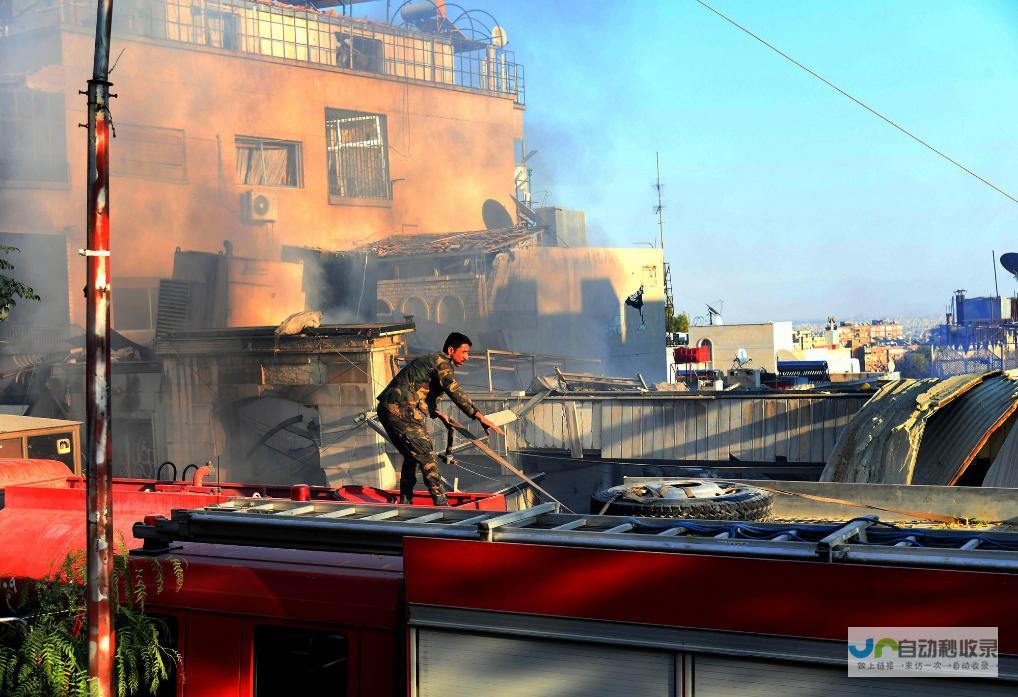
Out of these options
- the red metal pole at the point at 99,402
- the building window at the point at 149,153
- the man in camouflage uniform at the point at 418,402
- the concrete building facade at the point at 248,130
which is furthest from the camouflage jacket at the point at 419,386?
the building window at the point at 149,153

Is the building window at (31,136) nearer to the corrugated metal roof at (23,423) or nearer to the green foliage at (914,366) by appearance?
the corrugated metal roof at (23,423)

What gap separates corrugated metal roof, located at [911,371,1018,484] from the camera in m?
12.0

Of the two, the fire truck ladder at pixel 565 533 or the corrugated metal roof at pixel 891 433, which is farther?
Result: the corrugated metal roof at pixel 891 433

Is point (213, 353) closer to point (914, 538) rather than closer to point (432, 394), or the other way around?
point (432, 394)

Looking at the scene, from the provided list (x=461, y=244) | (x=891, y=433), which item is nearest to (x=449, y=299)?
(x=461, y=244)

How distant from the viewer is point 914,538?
4.24 metres

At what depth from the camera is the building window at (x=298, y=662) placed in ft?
15.4

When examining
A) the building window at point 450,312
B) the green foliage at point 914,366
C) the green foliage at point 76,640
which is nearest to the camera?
the green foliage at point 76,640

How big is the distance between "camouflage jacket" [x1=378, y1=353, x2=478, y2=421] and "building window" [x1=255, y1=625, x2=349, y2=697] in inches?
135

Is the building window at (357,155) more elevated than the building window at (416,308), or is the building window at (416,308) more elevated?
the building window at (357,155)

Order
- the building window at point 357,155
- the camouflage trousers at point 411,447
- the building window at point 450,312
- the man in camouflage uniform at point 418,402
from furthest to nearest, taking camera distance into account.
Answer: the building window at point 357,155, the building window at point 450,312, the camouflage trousers at point 411,447, the man in camouflage uniform at point 418,402

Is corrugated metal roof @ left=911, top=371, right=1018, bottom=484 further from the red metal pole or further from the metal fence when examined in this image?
the metal fence

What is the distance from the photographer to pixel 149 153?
31.5m

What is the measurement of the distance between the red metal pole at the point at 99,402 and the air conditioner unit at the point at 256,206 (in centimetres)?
3018
